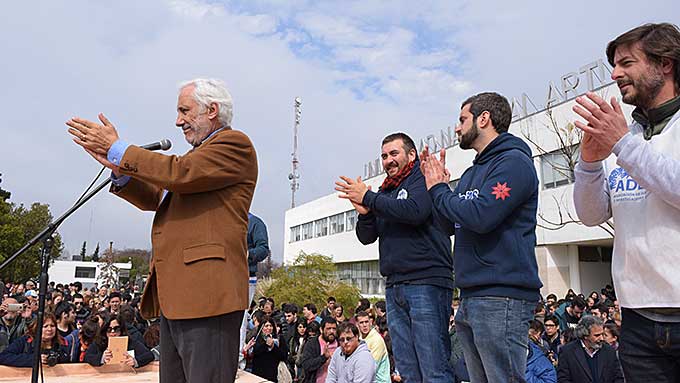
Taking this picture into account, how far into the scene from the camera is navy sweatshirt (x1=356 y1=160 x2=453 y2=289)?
9.66 feet

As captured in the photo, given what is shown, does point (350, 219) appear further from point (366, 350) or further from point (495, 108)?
point (495, 108)

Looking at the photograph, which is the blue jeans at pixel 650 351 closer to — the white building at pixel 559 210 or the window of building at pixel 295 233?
the white building at pixel 559 210

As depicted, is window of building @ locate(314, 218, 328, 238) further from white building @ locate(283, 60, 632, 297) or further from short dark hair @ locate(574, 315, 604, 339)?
short dark hair @ locate(574, 315, 604, 339)

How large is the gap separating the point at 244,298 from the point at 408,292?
107cm

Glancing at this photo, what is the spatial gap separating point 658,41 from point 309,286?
22884 mm

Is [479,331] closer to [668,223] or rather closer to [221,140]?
[668,223]

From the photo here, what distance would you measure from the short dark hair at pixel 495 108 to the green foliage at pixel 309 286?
67.1 ft

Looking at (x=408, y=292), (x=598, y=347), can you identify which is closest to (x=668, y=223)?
(x=408, y=292)

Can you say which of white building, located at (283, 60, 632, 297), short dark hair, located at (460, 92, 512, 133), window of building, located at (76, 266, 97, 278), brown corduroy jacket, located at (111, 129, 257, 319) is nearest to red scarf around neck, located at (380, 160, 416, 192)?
short dark hair, located at (460, 92, 512, 133)

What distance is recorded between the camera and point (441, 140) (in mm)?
25797

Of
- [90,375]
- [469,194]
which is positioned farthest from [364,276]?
[469,194]

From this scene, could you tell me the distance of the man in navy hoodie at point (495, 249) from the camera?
92.6 inches

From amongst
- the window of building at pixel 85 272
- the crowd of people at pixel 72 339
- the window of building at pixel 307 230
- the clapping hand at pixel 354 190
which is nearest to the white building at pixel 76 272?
the window of building at pixel 85 272

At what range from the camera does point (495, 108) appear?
2736mm
